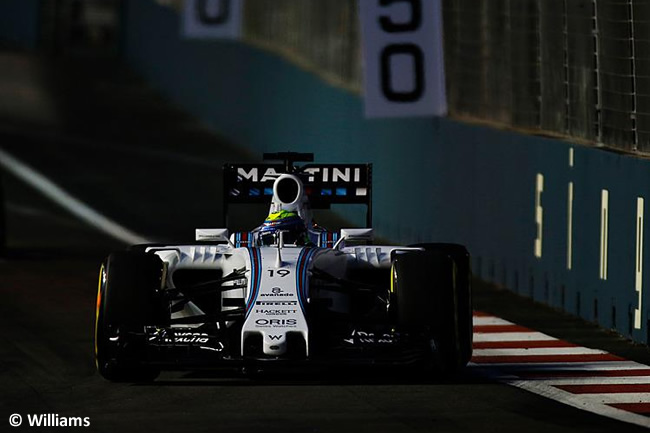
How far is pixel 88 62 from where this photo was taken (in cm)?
5409

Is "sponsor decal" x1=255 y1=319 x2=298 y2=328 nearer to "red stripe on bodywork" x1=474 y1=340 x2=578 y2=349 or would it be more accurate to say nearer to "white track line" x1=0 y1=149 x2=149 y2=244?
"red stripe on bodywork" x1=474 y1=340 x2=578 y2=349

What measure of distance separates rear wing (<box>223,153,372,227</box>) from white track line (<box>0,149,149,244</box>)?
8.86 metres

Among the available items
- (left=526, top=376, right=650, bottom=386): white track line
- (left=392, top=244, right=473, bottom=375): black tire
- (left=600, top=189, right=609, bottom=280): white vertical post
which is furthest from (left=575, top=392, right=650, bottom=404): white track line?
(left=600, top=189, right=609, bottom=280): white vertical post

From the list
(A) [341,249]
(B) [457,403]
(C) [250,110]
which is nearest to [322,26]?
(C) [250,110]

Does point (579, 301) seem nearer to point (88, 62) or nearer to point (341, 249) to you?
point (341, 249)

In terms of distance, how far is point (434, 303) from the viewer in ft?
42.2

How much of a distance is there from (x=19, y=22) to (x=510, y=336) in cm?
4392

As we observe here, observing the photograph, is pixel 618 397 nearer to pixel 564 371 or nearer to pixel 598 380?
pixel 598 380

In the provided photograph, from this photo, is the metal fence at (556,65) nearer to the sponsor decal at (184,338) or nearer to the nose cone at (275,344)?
the nose cone at (275,344)

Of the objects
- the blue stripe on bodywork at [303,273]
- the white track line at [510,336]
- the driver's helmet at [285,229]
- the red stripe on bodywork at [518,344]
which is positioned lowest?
the white track line at [510,336]

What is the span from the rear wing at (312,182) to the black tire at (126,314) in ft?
6.68

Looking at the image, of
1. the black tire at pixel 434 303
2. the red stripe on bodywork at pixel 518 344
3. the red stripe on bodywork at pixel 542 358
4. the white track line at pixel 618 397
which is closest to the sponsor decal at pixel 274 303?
the black tire at pixel 434 303

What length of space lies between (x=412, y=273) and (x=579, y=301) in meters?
4.58

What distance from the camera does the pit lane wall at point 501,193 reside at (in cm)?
1614
